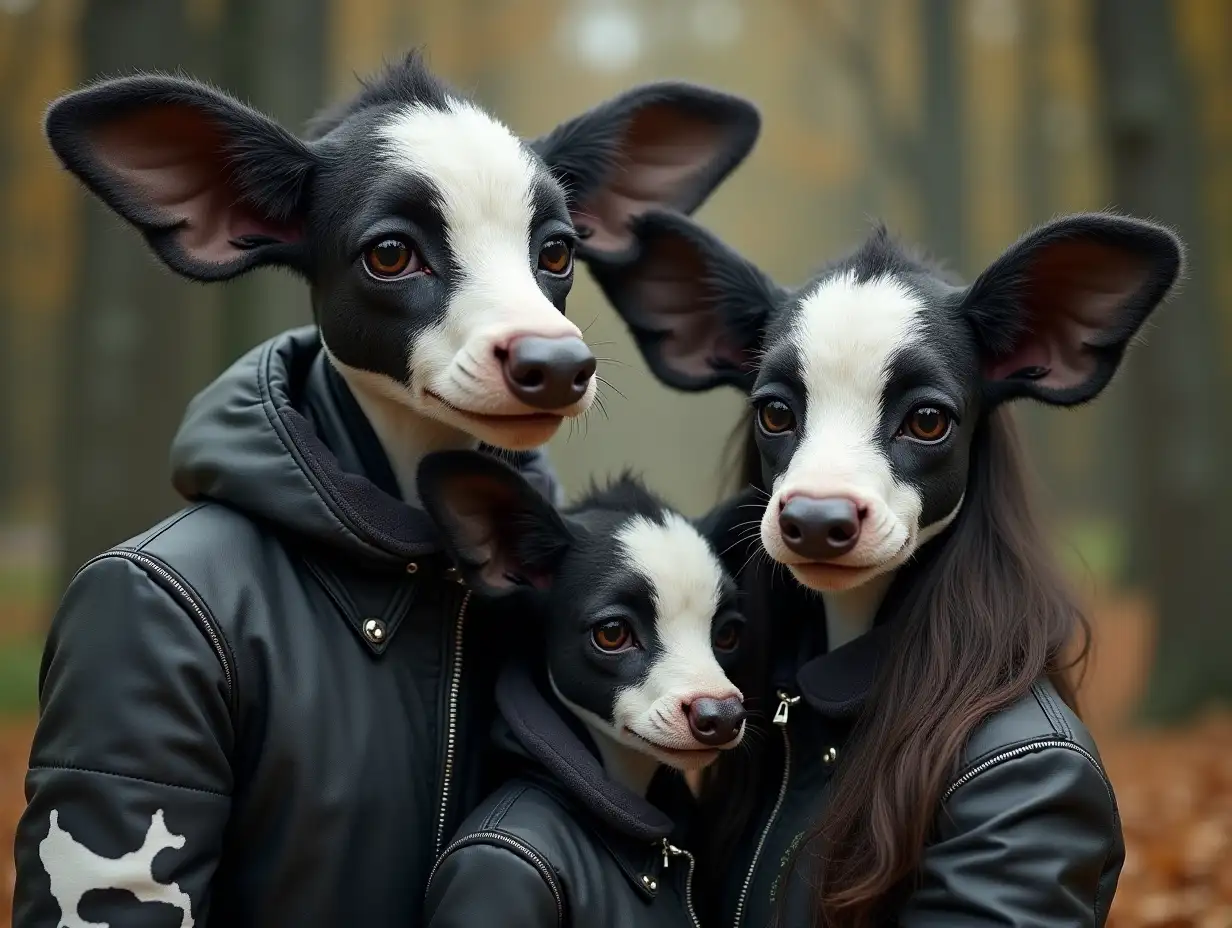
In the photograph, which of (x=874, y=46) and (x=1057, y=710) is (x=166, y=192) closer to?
(x=1057, y=710)

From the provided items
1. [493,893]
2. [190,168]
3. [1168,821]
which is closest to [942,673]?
[493,893]

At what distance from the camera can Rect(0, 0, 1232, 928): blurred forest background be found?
9.49 meters

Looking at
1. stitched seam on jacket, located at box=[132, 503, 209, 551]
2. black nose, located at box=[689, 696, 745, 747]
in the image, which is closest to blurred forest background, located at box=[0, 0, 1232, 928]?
black nose, located at box=[689, 696, 745, 747]

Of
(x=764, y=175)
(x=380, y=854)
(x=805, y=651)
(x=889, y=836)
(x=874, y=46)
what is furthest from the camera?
(x=764, y=175)

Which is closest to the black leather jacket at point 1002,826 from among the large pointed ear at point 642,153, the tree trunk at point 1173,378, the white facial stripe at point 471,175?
the white facial stripe at point 471,175

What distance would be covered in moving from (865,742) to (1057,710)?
420mm

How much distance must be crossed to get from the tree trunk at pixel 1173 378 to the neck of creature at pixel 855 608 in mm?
7374

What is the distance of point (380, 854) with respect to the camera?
3254 mm

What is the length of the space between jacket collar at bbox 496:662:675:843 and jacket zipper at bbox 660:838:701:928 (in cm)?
6

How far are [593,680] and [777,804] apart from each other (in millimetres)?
561

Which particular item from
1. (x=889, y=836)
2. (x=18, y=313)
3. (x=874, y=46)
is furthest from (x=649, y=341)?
(x=18, y=313)

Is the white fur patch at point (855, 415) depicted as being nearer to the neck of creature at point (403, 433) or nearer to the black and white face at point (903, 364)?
the black and white face at point (903, 364)

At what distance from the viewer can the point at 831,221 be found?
32.7 metres

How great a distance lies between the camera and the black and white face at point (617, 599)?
330cm
